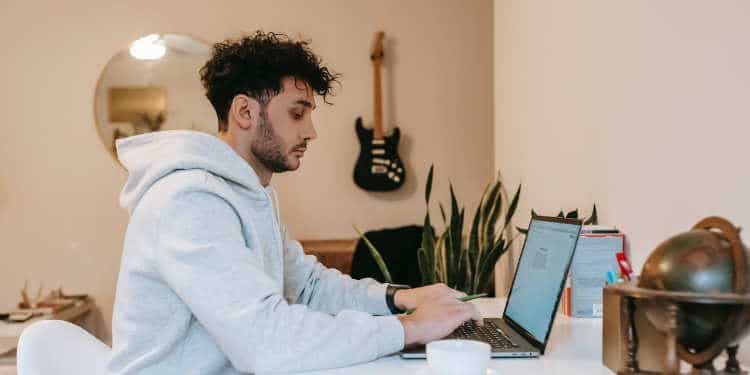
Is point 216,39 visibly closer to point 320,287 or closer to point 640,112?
point 320,287

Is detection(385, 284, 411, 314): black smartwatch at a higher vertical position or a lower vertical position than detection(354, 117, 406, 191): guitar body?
lower

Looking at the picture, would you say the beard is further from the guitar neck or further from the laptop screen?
the guitar neck

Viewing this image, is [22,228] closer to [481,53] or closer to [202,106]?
[202,106]

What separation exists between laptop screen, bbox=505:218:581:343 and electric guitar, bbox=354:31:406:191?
228cm

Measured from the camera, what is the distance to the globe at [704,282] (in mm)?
802

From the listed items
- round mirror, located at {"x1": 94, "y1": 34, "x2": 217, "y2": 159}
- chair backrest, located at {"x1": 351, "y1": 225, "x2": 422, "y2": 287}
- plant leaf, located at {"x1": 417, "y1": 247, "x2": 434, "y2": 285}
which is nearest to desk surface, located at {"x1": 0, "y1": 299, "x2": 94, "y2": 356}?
round mirror, located at {"x1": 94, "y1": 34, "x2": 217, "y2": 159}

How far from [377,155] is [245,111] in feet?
7.15

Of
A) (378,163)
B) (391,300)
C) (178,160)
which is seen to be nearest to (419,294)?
(391,300)

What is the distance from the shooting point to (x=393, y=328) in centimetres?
119

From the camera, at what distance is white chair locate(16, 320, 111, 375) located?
1191 millimetres

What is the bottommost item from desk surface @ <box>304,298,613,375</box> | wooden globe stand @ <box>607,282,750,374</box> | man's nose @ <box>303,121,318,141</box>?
desk surface @ <box>304,298,613,375</box>

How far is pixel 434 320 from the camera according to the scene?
4.11 ft

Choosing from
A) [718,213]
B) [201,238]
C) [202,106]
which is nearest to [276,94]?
[201,238]

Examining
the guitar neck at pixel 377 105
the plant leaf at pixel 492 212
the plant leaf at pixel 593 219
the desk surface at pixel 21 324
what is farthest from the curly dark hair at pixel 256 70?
the guitar neck at pixel 377 105
